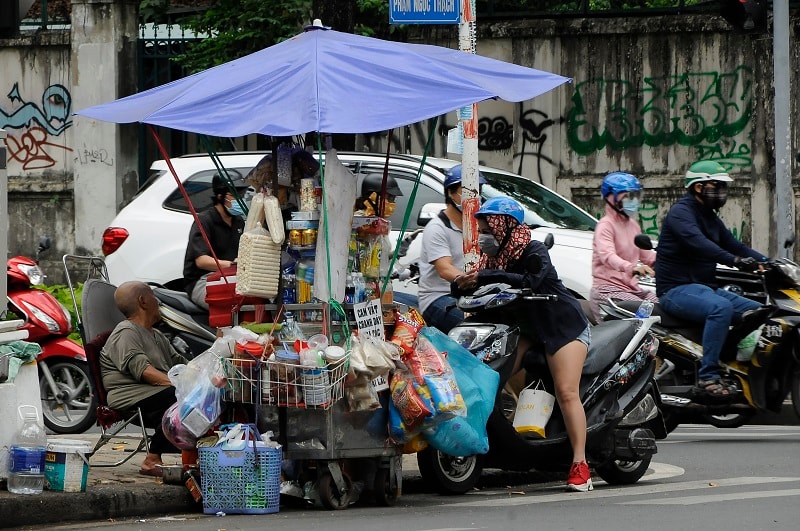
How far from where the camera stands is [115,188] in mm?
18641

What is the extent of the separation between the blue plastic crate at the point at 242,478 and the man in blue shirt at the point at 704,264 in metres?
4.10

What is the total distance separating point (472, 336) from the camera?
8.41 metres

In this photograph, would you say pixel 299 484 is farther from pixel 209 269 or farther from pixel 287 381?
pixel 209 269

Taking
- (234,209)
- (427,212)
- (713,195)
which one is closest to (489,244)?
(234,209)

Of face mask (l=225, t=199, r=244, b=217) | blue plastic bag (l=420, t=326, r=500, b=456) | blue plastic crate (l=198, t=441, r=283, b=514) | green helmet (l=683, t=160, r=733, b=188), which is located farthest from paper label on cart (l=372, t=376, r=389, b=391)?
green helmet (l=683, t=160, r=733, b=188)

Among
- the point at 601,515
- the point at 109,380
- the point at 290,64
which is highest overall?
the point at 290,64

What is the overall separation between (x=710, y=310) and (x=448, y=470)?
9.85ft

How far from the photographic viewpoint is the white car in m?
12.5

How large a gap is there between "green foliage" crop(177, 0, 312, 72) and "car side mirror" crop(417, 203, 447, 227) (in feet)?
20.7

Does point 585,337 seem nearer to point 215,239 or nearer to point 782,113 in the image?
point 215,239

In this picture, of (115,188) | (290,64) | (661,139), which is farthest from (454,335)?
(115,188)

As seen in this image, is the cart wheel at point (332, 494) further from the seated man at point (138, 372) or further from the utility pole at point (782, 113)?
the utility pole at point (782, 113)

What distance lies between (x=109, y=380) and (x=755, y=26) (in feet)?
24.8

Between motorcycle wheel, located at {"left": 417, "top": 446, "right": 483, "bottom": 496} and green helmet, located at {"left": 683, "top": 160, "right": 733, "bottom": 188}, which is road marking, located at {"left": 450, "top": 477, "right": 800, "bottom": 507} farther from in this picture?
green helmet, located at {"left": 683, "top": 160, "right": 733, "bottom": 188}
